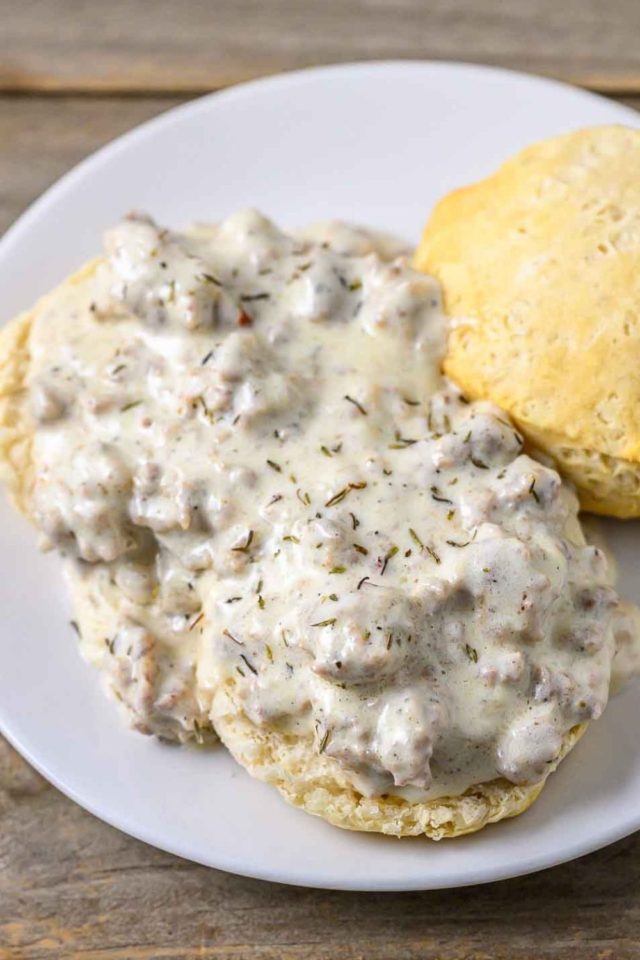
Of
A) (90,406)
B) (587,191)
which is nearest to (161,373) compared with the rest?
(90,406)

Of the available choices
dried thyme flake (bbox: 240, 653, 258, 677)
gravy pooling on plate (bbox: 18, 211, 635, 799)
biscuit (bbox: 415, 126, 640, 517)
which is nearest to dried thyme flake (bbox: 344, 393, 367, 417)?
gravy pooling on plate (bbox: 18, 211, 635, 799)

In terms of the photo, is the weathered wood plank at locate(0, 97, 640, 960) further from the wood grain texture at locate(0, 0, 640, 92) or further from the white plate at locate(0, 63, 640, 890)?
the wood grain texture at locate(0, 0, 640, 92)

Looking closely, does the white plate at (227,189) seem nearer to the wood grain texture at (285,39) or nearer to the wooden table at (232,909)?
the wooden table at (232,909)

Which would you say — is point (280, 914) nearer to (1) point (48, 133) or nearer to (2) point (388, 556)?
(2) point (388, 556)

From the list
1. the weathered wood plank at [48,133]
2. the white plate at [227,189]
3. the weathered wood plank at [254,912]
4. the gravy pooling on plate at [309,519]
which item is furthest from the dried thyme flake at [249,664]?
the weathered wood plank at [48,133]

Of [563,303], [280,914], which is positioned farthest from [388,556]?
[280,914]

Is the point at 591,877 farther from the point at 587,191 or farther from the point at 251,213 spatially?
the point at 251,213
